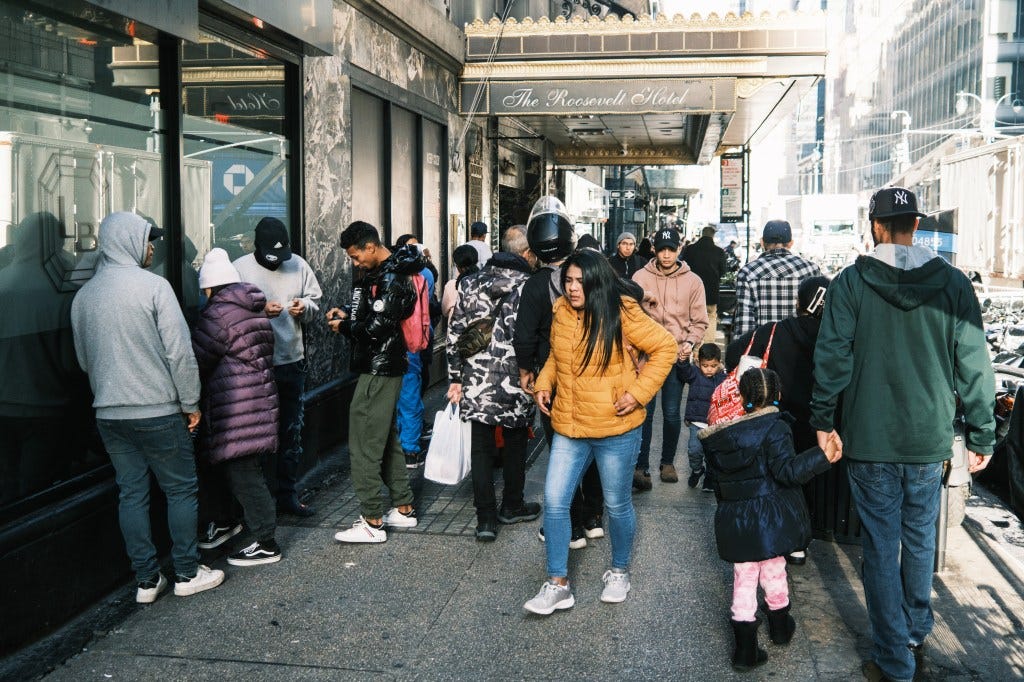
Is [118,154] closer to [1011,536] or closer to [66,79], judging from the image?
[66,79]

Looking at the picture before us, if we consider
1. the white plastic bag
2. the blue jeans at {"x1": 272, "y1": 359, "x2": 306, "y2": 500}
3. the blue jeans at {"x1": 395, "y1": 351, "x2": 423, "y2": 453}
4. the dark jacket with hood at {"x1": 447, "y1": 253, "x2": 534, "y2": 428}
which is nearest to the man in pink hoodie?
the dark jacket with hood at {"x1": 447, "y1": 253, "x2": 534, "y2": 428}

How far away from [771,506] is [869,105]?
446ft

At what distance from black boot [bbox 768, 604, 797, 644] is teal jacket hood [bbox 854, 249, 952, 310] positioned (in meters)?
1.48

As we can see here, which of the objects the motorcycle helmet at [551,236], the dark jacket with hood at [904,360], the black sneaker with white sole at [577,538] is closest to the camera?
the dark jacket with hood at [904,360]

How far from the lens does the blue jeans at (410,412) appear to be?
26.8 ft

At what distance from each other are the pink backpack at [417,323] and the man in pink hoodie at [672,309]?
→ 5.60ft

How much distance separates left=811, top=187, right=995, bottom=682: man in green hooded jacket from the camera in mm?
4102

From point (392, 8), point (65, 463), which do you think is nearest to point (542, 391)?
point (65, 463)

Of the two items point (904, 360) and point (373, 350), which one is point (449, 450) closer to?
point (373, 350)

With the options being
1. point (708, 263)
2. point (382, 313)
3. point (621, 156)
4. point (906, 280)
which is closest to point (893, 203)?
point (906, 280)

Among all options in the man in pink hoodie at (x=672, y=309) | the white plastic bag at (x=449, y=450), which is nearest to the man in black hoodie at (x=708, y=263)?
the man in pink hoodie at (x=672, y=309)

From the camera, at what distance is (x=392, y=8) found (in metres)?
9.80

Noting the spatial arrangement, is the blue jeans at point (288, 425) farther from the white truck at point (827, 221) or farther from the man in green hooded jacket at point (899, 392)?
the white truck at point (827, 221)

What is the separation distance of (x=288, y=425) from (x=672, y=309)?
287 centimetres
